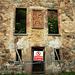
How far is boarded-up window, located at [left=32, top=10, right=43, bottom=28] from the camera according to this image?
26.6 ft

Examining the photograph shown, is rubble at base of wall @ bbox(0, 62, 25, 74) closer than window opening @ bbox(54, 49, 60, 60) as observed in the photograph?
Yes

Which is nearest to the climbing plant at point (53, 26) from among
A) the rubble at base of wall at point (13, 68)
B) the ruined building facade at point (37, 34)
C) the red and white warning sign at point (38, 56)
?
the ruined building facade at point (37, 34)

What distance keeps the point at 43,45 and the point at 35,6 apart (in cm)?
289

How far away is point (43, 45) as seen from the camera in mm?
7953

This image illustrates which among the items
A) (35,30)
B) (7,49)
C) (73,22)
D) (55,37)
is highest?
(73,22)

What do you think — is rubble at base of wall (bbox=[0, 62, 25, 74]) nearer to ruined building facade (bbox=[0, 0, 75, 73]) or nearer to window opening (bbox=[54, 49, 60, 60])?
ruined building facade (bbox=[0, 0, 75, 73])

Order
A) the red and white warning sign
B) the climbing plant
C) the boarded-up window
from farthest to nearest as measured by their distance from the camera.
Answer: the climbing plant
the boarded-up window
the red and white warning sign

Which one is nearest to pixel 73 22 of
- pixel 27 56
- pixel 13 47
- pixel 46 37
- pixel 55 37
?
pixel 55 37

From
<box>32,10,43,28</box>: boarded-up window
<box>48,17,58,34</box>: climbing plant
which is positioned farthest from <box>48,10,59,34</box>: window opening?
<box>32,10,43,28</box>: boarded-up window

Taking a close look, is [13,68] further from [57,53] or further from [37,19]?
[37,19]

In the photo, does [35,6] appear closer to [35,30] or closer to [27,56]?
[35,30]

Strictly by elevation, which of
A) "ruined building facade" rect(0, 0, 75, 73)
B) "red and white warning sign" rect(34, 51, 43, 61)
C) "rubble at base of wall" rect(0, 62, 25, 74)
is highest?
"ruined building facade" rect(0, 0, 75, 73)

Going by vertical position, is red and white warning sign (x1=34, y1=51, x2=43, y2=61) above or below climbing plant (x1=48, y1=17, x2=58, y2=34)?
below

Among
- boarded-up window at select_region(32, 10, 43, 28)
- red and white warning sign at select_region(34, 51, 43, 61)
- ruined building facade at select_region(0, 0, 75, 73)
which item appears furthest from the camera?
boarded-up window at select_region(32, 10, 43, 28)
